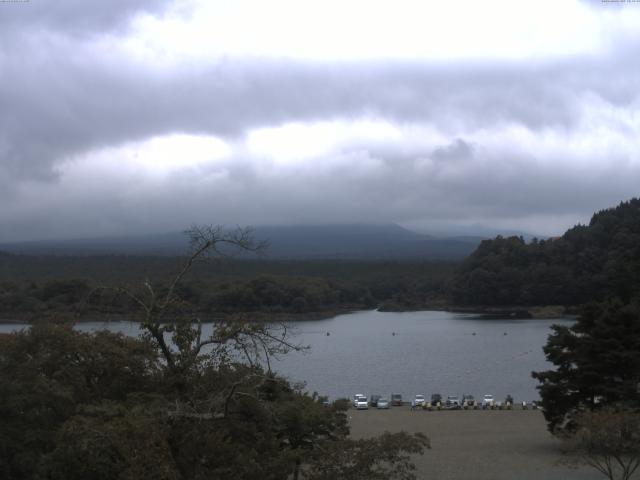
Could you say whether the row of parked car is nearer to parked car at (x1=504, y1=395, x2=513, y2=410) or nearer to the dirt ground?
parked car at (x1=504, y1=395, x2=513, y2=410)

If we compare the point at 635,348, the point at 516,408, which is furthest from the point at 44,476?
the point at 516,408

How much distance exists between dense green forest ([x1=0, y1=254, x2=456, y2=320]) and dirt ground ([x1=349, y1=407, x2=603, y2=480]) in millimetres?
21318

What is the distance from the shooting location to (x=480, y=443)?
20.2 metres

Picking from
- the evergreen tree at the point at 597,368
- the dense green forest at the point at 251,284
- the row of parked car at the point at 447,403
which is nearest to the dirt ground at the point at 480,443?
the row of parked car at the point at 447,403

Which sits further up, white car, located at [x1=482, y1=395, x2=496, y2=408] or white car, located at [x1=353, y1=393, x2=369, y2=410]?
white car, located at [x1=482, y1=395, x2=496, y2=408]

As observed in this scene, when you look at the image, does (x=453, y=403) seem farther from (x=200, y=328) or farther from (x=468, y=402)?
(x=200, y=328)

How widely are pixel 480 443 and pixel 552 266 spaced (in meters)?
56.9

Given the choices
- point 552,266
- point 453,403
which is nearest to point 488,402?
point 453,403

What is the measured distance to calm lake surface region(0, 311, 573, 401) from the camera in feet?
114

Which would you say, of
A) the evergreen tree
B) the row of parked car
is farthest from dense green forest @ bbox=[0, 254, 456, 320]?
the evergreen tree

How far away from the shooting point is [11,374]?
30.9 ft

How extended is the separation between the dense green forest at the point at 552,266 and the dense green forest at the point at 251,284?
6.99m

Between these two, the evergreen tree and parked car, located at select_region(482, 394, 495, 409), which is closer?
the evergreen tree

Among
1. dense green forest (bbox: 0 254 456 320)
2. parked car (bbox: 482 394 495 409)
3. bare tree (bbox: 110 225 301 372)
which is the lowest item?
parked car (bbox: 482 394 495 409)
